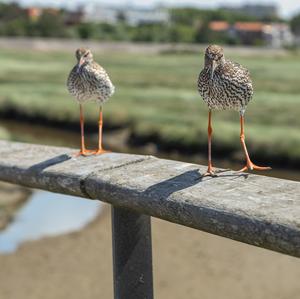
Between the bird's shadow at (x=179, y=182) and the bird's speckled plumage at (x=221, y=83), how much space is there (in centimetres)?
69

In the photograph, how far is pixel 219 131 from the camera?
23406 millimetres

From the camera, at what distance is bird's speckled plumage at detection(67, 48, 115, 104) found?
491 cm

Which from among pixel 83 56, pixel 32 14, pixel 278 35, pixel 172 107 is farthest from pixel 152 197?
pixel 278 35

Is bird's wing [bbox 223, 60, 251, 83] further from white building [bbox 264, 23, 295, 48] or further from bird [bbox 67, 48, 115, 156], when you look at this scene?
white building [bbox 264, 23, 295, 48]

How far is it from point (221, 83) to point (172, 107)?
2678 cm

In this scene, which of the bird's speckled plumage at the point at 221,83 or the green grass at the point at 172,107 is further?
the green grass at the point at 172,107

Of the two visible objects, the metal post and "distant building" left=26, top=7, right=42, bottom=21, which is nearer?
the metal post

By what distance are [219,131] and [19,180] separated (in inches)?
772

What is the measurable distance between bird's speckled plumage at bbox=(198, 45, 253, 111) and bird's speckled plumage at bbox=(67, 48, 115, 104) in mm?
1053

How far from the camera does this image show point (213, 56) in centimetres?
404

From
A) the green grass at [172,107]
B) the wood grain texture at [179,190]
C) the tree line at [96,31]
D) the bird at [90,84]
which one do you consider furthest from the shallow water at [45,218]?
the tree line at [96,31]

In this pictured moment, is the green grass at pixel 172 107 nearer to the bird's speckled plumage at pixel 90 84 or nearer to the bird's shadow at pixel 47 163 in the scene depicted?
the bird's speckled plumage at pixel 90 84

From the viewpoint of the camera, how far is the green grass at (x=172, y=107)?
22.9 meters

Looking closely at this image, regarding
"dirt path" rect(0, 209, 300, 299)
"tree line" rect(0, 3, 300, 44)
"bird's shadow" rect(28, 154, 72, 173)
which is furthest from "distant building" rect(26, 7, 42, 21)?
"bird's shadow" rect(28, 154, 72, 173)
